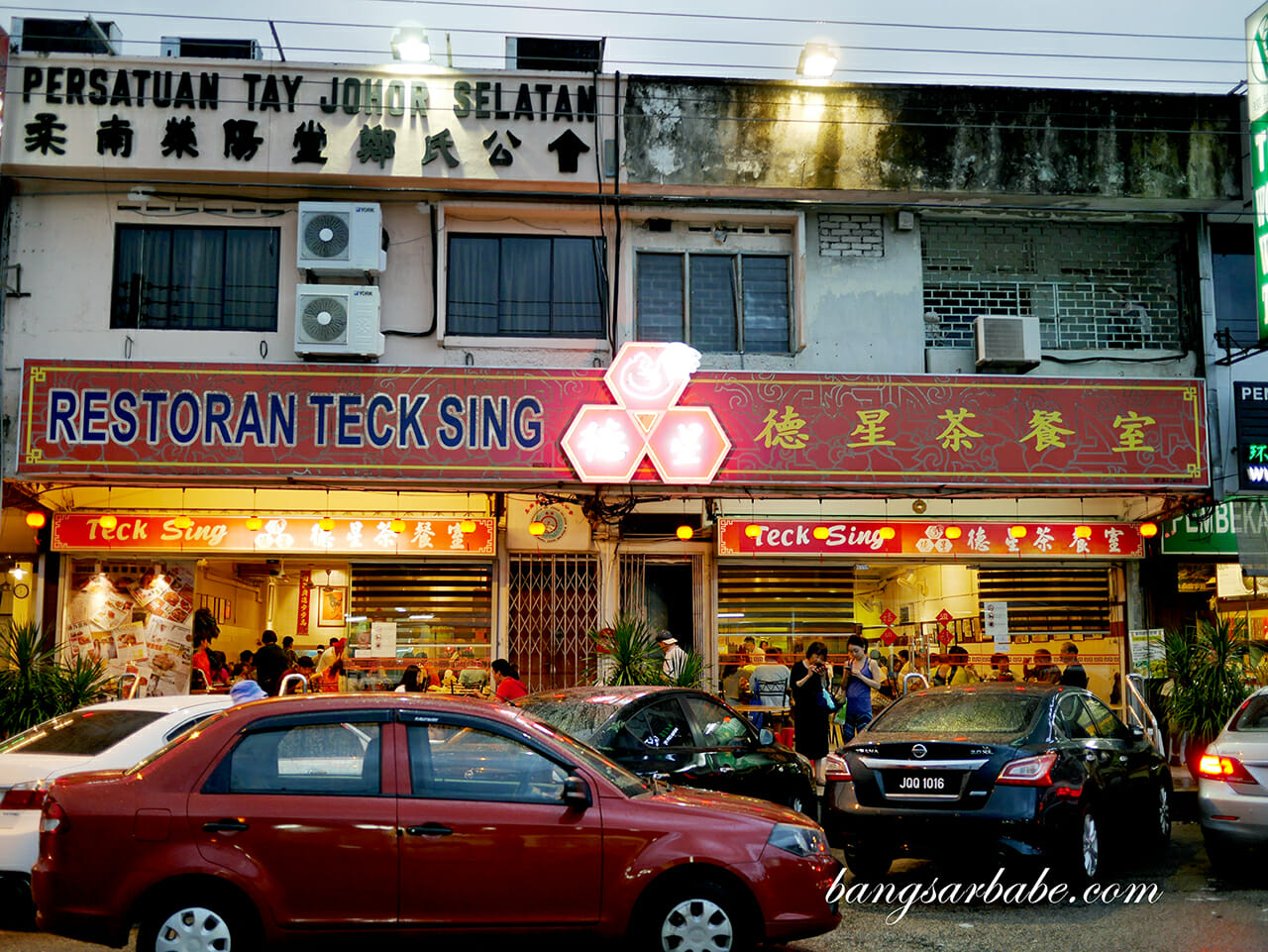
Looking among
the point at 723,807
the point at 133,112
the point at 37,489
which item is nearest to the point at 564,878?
the point at 723,807

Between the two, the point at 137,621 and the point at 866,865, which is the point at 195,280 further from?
the point at 866,865

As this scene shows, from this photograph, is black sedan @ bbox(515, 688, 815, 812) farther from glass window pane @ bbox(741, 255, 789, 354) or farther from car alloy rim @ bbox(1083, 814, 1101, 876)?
glass window pane @ bbox(741, 255, 789, 354)

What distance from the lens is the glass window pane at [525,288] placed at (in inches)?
597

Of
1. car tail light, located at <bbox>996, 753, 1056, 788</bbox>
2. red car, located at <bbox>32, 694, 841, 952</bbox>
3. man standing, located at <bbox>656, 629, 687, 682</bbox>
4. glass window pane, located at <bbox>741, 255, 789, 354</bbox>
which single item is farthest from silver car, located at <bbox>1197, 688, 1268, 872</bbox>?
glass window pane, located at <bbox>741, 255, 789, 354</bbox>

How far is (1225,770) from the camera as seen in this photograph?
29.9ft

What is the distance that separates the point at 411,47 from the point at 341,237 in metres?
2.63

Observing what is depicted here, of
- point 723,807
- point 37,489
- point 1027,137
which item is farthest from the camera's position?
point 1027,137

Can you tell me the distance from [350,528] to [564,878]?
965 centimetres

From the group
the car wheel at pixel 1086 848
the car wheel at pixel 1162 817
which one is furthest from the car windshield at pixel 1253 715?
the car wheel at pixel 1086 848

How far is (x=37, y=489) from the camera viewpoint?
1430 centimetres

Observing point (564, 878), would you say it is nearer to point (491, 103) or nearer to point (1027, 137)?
point (491, 103)

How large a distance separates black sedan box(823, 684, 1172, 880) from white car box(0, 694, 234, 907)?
16.3 ft

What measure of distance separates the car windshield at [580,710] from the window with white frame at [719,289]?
6747 mm

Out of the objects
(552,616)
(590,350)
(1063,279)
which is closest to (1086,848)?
(552,616)
